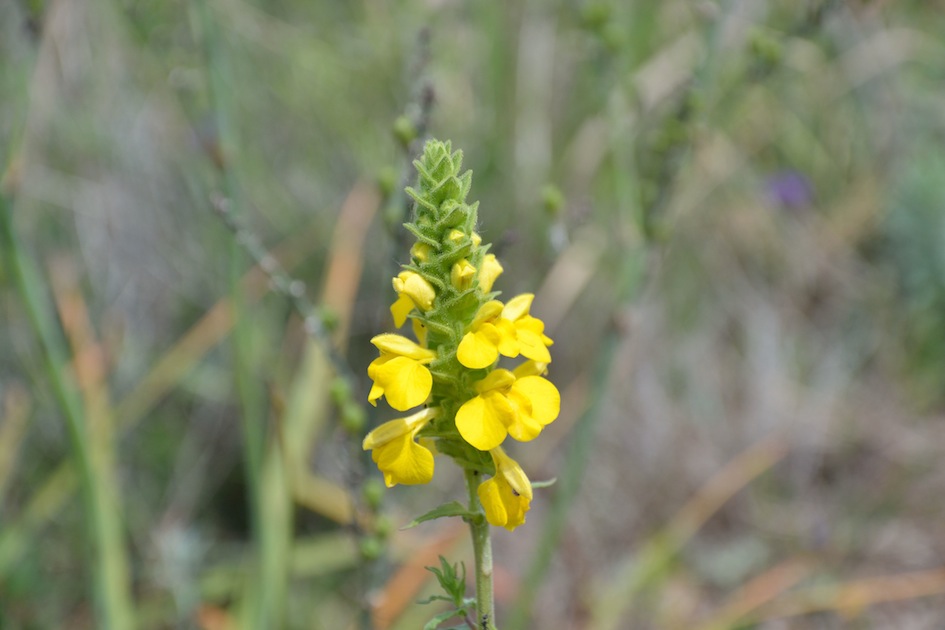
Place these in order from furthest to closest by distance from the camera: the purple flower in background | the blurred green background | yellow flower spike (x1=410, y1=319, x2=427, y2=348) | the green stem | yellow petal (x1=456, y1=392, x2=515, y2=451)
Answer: the purple flower in background < the blurred green background < the green stem < yellow flower spike (x1=410, y1=319, x2=427, y2=348) < yellow petal (x1=456, y1=392, x2=515, y2=451)

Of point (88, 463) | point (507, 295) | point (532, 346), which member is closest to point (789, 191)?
point (507, 295)

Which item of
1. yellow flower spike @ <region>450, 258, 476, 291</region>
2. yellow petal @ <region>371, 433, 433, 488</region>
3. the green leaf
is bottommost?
the green leaf

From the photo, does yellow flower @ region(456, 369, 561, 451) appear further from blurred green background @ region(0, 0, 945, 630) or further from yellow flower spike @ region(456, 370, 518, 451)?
blurred green background @ region(0, 0, 945, 630)

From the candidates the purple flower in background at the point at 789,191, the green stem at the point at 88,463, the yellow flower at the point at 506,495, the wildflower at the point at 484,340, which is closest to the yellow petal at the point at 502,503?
the yellow flower at the point at 506,495

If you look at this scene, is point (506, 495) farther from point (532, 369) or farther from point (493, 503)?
point (532, 369)

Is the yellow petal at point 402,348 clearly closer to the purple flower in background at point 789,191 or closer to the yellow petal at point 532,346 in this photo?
the yellow petal at point 532,346

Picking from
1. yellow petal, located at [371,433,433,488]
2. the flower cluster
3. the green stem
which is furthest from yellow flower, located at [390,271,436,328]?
the green stem

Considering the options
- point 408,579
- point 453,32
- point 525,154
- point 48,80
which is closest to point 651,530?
point 408,579
